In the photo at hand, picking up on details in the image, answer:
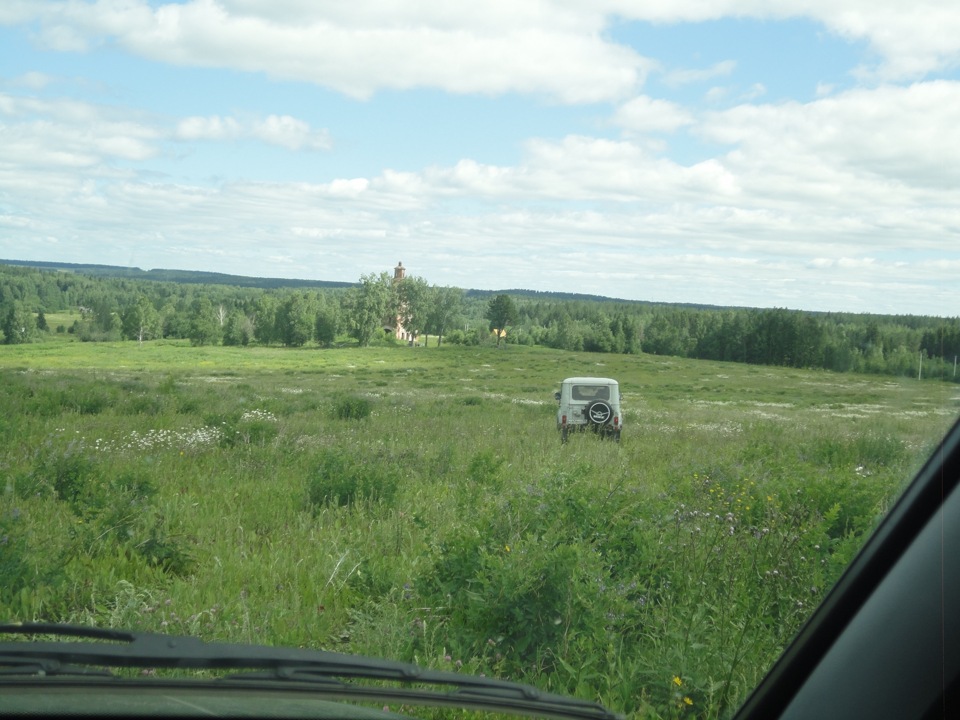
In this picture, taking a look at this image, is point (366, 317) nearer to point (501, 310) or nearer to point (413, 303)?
point (413, 303)

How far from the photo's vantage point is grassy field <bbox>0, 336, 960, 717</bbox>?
3.61 metres

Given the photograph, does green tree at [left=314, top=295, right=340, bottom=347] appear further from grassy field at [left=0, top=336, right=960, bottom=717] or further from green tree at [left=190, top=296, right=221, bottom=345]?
grassy field at [left=0, top=336, right=960, bottom=717]

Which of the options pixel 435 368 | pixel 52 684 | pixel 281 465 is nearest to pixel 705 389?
pixel 435 368

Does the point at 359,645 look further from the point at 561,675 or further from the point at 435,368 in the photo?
the point at 435,368

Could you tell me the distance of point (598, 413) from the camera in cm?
1216

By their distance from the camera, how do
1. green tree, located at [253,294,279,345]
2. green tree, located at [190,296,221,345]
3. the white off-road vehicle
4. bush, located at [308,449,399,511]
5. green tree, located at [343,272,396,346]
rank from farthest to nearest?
green tree, located at [253,294,279,345] < green tree, located at [190,296,221,345] < green tree, located at [343,272,396,346] < the white off-road vehicle < bush, located at [308,449,399,511]

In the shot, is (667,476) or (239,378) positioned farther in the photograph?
(239,378)

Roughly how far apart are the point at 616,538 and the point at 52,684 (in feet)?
11.9

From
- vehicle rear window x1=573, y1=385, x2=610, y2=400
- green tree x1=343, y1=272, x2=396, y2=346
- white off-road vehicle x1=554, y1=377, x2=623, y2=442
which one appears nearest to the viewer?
white off-road vehicle x1=554, y1=377, x2=623, y2=442

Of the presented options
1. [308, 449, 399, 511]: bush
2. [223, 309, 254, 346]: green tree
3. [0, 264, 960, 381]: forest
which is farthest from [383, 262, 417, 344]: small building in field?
[308, 449, 399, 511]: bush

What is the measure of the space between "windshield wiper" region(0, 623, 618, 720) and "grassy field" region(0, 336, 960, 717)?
128cm

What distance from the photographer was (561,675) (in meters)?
3.51

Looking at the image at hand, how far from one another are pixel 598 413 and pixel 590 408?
0.47 feet

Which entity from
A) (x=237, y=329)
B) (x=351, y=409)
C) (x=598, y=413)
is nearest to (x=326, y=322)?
(x=237, y=329)
